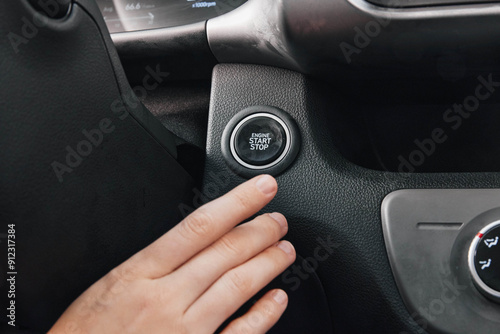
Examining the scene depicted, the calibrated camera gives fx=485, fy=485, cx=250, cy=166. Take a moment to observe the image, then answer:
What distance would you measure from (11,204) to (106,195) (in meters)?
0.09

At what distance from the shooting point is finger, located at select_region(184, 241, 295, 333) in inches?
18.7

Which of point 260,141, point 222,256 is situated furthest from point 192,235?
point 260,141

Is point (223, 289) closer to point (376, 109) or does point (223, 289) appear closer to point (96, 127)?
point (96, 127)

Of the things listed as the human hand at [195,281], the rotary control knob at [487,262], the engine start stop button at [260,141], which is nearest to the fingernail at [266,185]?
the human hand at [195,281]

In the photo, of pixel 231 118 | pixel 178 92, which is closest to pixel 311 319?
pixel 231 118

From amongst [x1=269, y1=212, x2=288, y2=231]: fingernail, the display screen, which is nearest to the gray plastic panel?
[x1=269, y1=212, x2=288, y2=231]: fingernail

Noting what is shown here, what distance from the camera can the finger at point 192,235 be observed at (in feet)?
1.59

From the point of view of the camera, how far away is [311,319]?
648 millimetres

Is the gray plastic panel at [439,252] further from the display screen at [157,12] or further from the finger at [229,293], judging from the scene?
the display screen at [157,12]

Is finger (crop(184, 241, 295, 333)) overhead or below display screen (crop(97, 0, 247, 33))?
below

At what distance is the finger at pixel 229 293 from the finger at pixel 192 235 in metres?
0.04

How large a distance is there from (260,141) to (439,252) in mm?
258

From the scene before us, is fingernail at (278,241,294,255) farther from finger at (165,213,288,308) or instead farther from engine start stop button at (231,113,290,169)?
engine start stop button at (231,113,290,169)

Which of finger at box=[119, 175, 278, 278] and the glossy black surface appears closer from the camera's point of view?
finger at box=[119, 175, 278, 278]
